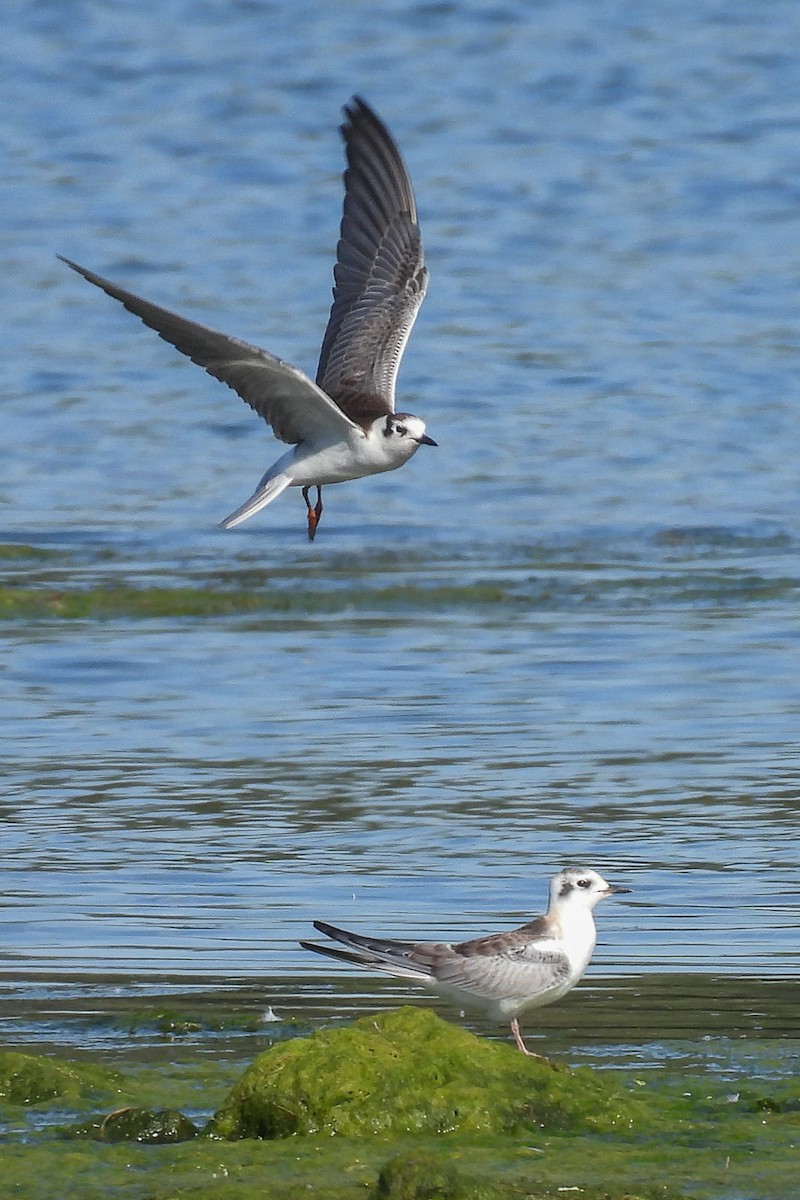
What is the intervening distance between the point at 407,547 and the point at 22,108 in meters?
19.7

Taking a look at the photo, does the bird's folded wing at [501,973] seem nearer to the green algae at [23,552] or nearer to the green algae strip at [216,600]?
the green algae strip at [216,600]

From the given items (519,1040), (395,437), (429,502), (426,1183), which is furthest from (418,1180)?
(429,502)

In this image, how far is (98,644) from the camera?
14242 mm

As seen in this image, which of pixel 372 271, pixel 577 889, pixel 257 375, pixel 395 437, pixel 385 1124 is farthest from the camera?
pixel 372 271

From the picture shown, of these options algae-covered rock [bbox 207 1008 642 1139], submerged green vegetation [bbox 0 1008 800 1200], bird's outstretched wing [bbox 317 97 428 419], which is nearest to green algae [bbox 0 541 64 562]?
bird's outstretched wing [bbox 317 97 428 419]

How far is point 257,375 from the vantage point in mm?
10742

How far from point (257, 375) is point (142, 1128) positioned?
462cm

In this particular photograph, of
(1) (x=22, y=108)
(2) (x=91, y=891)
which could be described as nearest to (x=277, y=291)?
(1) (x=22, y=108)

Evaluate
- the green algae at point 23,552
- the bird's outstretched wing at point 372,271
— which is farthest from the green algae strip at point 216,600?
the bird's outstretched wing at point 372,271

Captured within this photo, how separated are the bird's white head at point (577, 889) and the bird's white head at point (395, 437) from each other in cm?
370

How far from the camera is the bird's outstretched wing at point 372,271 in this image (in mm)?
12617

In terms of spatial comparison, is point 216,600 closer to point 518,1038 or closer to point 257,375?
point 257,375

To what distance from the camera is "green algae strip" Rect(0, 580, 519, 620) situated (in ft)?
50.3

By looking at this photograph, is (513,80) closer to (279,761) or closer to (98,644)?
(98,644)
